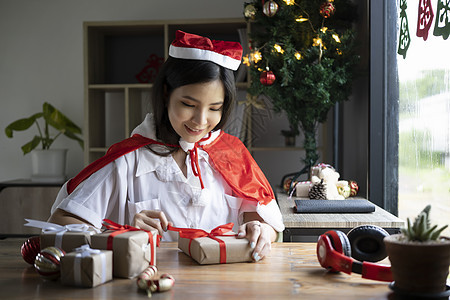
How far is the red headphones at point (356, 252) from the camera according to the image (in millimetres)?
853

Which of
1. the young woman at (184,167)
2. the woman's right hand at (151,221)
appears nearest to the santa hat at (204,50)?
the young woman at (184,167)

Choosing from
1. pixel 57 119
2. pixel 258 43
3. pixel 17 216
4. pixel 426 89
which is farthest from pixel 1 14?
pixel 426 89

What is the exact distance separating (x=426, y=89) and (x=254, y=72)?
102cm

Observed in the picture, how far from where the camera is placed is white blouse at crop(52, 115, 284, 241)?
1.40 meters

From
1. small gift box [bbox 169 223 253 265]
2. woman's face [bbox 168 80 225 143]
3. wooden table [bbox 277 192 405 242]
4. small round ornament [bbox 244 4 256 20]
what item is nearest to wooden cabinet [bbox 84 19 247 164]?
small round ornament [bbox 244 4 256 20]

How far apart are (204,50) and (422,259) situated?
859mm

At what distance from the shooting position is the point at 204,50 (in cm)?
138

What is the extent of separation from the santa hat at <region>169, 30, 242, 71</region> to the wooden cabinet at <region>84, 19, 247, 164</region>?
192 centimetres

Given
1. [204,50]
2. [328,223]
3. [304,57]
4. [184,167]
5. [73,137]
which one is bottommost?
Result: [328,223]

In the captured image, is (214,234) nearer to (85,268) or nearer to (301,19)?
(85,268)

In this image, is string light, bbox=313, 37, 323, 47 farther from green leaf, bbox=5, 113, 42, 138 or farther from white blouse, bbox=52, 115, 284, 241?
green leaf, bbox=5, 113, 42, 138

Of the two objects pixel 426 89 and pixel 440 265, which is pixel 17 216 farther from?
pixel 440 265

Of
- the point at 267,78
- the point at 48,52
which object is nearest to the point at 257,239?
the point at 267,78

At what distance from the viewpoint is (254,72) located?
8.60 ft
